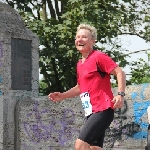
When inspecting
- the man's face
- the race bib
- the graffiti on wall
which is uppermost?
the man's face

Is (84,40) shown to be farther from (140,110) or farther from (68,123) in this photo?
(68,123)

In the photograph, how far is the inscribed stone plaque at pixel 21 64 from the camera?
22.7 ft

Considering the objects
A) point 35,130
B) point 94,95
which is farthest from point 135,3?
point 94,95

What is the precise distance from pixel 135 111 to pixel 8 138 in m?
→ 2.13

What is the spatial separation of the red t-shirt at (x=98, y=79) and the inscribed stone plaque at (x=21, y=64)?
2.86 m

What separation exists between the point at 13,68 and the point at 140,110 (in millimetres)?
2152

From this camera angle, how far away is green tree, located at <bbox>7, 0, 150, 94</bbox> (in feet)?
38.7

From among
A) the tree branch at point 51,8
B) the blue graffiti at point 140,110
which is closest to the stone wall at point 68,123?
the blue graffiti at point 140,110

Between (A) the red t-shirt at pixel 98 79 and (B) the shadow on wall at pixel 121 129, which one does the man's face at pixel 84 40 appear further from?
(B) the shadow on wall at pixel 121 129

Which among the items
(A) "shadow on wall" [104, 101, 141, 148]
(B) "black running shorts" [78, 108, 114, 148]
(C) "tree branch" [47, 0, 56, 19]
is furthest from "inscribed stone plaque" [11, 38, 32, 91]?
(C) "tree branch" [47, 0, 56, 19]

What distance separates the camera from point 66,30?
464 inches

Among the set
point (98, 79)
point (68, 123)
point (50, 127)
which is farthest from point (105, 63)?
point (50, 127)

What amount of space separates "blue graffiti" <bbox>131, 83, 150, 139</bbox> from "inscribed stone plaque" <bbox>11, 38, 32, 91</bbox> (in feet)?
6.56

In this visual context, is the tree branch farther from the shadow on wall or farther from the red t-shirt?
the red t-shirt
